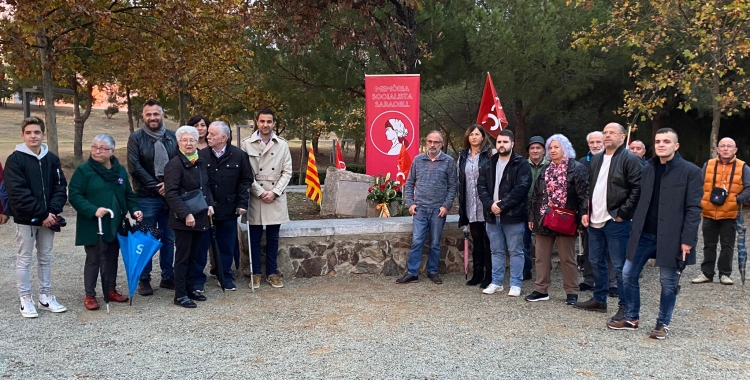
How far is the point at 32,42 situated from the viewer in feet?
33.6

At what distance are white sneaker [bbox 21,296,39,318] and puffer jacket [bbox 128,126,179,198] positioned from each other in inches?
50.2

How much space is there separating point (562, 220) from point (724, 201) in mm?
2350

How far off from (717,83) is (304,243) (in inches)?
356

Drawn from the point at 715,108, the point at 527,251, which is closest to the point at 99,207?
the point at 527,251

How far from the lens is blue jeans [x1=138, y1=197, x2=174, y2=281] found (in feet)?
18.9

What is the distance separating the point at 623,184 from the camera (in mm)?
4914

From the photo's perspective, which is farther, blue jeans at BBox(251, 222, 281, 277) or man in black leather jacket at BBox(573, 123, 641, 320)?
blue jeans at BBox(251, 222, 281, 277)

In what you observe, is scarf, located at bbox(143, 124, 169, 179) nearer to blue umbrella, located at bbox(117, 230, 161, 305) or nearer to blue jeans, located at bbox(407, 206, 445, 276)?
blue umbrella, located at bbox(117, 230, 161, 305)

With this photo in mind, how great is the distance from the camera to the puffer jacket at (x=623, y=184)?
4867 mm

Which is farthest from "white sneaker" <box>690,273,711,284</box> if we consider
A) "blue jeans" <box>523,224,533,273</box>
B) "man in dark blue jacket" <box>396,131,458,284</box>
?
→ "man in dark blue jacket" <box>396,131,458,284</box>

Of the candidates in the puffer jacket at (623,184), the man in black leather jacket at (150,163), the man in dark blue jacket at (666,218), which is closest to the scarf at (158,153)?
the man in black leather jacket at (150,163)

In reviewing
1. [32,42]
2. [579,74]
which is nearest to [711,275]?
[579,74]

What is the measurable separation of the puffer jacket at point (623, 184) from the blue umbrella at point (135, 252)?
12.7ft

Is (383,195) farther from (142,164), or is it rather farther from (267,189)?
(142,164)
